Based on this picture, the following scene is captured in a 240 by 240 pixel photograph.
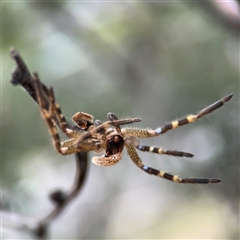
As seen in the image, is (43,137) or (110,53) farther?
(110,53)

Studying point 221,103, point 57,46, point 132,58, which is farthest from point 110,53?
point 221,103

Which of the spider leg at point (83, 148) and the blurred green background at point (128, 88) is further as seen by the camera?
the blurred green background at point (128, 88)

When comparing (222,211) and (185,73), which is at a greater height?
(185,73)

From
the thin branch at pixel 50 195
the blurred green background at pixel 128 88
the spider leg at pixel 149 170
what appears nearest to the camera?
the thin branch at pixel 50 195

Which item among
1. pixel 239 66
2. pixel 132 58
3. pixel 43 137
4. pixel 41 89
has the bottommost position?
pixel 41 89

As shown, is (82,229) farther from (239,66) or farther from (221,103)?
(221,103)

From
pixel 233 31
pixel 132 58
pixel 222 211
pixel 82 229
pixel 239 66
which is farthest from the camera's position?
pixel 82 229

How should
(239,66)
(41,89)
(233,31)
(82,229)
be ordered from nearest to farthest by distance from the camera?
(41,89), (233,31), (239,66), (82,229)

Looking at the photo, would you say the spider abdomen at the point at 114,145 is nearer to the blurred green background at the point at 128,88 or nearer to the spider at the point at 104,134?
the spider at the point at 104,134

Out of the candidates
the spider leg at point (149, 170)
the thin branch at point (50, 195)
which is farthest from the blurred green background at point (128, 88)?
the spider leg at point (149, 170)
